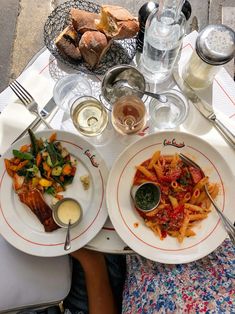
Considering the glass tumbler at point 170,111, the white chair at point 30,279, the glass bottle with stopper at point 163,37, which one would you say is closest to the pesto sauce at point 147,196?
the glass tumbler at point 170,111

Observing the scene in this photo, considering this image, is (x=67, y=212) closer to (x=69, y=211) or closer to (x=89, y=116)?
(x=69, y=211)

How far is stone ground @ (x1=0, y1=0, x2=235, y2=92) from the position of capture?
2.18 m

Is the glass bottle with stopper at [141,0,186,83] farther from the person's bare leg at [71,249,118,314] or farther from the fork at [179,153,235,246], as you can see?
the person's bare leg at [71,249,118,314]

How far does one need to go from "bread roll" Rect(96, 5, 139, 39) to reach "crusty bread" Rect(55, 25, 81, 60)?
0.28 ft

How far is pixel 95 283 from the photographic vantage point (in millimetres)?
1466

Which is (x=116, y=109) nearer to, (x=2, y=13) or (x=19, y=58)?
(x=19, y=58)

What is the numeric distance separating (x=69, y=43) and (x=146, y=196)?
534 mm

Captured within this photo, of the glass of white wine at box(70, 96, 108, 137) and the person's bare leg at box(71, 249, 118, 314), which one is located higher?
the glass of white wine at box(70, 96, 108, 137)

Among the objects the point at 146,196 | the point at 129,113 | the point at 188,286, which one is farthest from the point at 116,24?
the point at 188,286

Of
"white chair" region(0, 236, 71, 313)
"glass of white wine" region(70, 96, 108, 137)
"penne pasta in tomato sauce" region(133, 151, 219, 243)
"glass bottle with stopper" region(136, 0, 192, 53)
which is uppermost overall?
"glass bottle with stopper" region(136, 0, 192, 53)

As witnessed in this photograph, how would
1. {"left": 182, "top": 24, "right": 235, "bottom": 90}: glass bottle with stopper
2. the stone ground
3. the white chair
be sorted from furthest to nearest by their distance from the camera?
the stone ground, the white chair, {"left": 182, "top": 24, "right": 235, "bottom": 90}: glass bottle with stopper

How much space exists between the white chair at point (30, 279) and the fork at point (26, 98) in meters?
0.48

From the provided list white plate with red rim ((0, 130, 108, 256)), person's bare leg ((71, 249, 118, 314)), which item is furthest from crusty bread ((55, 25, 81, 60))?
person's bare leg ((71, 249, 118, 314))

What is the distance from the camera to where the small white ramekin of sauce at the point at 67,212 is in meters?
1.21
